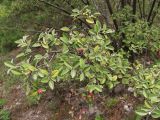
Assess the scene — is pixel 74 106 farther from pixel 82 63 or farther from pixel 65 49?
pixel 82 63

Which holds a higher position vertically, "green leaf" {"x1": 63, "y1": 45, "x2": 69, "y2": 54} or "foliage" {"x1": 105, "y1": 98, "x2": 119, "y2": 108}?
"green leaf" {"x1": 63, "y1": 45, "x2": 69, "y2": 54}

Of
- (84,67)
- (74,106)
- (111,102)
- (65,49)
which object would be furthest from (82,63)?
(74,106)

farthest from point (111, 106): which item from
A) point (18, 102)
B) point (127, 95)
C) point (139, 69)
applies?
A: point (18, 102)

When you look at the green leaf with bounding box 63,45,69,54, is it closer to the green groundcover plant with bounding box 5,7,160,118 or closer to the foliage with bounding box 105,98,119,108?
the green groundcover plant with bounding box 5,7,160,118

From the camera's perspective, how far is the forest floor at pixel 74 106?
5.78 meters

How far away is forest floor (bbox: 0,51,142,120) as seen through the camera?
19.0 feet

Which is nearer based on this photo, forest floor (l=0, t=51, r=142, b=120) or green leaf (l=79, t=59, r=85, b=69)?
green leaf (l=79, t=59, r=85, b=69)

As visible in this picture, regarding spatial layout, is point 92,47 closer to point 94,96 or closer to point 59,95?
point 94,96

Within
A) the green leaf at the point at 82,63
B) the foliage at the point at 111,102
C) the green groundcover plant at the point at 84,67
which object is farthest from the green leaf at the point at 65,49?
the foliage at the point at 111,102

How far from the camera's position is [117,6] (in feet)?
20.7

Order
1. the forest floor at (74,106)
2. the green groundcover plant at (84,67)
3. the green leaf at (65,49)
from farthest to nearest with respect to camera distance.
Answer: the forest floor at (74,106), the green leaf at (65,49), the green groundcover plant at (84,67)

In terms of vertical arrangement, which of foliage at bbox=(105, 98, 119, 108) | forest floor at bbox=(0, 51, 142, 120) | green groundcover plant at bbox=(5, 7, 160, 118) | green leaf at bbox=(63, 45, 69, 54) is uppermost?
green leaf at bbox=(63, 45, 69, 54)

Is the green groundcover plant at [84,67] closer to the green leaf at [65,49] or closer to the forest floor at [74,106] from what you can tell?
the green leaf at [65,49]

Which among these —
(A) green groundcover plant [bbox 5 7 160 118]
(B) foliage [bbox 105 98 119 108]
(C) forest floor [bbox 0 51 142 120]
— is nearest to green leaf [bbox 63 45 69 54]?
(A) green groundcover plant [bbox 5 7 160 118]
